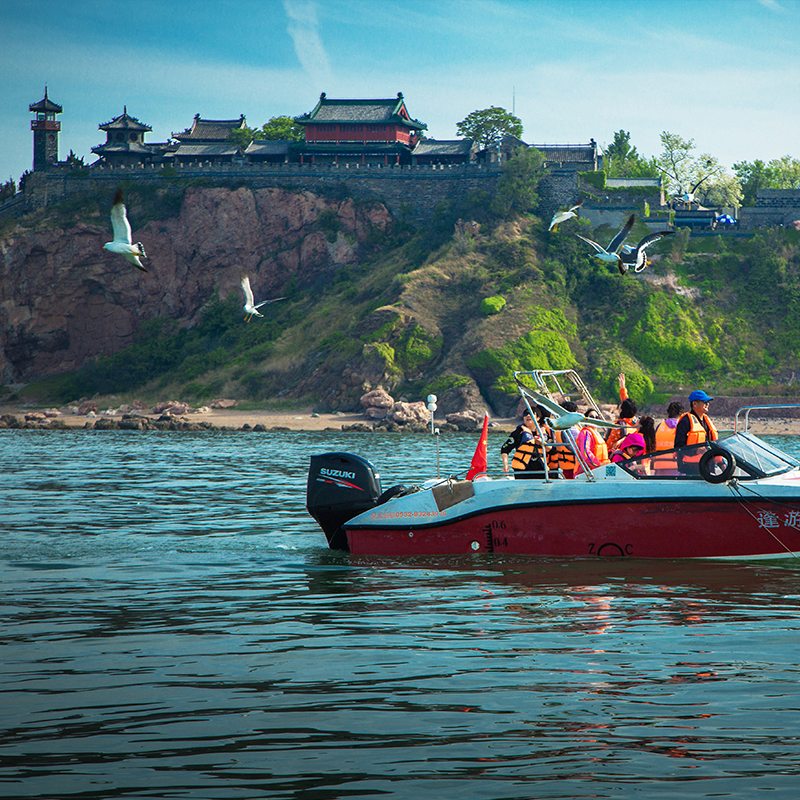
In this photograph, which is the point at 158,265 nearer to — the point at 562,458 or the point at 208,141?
the point at 208,141

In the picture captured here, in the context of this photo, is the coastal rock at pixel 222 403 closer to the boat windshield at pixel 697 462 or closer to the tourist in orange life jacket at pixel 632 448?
the tourist in orange life jacket at pixel 632 448

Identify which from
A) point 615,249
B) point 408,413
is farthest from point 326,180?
point 615,249

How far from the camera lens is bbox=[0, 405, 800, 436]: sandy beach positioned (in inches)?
2084

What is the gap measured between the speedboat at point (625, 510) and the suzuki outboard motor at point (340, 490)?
0.40m

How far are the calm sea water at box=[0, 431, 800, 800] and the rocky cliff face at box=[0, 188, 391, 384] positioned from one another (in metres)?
62.0

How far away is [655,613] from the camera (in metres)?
8.23

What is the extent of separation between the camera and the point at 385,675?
6.39m

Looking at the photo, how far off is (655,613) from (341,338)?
5672 cm

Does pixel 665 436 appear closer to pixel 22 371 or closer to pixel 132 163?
pixel 22 371

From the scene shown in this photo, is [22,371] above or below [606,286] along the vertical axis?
below

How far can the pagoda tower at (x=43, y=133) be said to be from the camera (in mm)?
75375

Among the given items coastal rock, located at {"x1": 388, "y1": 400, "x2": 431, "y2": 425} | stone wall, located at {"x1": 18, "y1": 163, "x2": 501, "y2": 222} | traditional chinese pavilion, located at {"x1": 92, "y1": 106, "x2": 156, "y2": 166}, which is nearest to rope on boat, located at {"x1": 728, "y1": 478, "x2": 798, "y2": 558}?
coastal rock, located at {"x1": 388, "y1": 400, "x2": 431, "y2": 425}

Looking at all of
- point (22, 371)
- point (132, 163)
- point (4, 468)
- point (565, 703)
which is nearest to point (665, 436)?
point (565, 703)

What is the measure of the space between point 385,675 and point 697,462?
16.9ft
